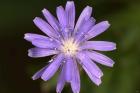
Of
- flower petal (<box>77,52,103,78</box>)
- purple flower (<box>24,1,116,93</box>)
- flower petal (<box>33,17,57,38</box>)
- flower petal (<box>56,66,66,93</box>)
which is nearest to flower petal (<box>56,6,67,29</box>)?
purple flower (<box>24,1,116,93</box>)

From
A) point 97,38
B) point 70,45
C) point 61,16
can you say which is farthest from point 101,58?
point 97,38

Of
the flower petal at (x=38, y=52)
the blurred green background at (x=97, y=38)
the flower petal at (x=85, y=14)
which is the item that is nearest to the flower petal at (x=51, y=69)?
the flower petal at (x=38, y=52)

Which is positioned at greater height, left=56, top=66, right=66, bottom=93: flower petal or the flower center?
the flower center

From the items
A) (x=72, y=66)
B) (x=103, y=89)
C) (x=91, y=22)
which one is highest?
(x=91, y=22)

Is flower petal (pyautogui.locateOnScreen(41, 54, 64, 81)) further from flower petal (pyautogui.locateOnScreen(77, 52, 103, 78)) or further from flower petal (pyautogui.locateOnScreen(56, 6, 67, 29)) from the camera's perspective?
flower petal (pyautogui.locateOnScreen(56, 6, 67, 29))

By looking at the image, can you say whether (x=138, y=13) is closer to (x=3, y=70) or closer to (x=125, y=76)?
(x=125, y=76)

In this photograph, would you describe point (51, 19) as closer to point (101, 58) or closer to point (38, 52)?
point (38, 52)

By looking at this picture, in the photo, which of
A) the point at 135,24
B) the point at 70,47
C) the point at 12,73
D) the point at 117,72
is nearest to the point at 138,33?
the point at 135,24
